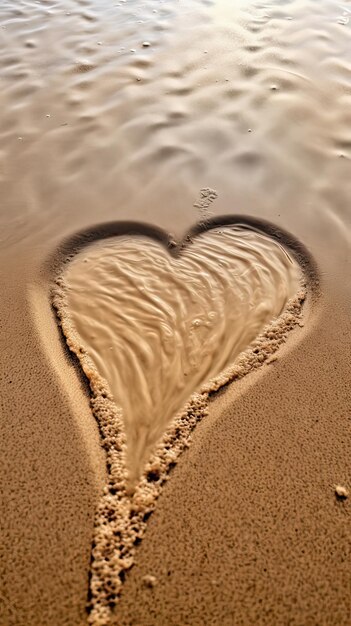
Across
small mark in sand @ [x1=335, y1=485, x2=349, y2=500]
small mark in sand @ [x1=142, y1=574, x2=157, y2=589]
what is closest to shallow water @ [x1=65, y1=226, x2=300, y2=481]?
small mark in sand @ [x1=142, y1=574, x2=157, y2=589]

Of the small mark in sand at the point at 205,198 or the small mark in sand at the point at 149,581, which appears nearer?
the small mark in sand at the point at 149,581

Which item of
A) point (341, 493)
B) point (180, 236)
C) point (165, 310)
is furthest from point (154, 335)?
point (341, 493)

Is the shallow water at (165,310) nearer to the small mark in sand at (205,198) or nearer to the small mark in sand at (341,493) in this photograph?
the small mark in sand at (205,198)

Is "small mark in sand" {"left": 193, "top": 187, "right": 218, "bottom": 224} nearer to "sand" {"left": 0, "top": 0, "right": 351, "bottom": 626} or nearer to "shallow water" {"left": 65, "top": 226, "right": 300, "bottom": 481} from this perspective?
"sand" {"left": 0, "top": 0, "right": 351, "bottom": 626}

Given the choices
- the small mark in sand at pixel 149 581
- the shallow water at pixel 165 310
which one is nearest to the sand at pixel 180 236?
the small mark in sand at pixel 149 581

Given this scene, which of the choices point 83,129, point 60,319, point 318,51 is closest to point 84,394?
point 60,319

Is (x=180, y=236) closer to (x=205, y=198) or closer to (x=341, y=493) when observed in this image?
(x=205, y=198)

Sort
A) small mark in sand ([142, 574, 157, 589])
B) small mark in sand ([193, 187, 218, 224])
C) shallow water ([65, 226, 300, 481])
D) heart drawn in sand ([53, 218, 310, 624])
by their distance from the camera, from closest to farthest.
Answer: small mark in sand ([142, 574, 157, 589]) < heart drawn in sand ([53, 218, 310, 624]) < shallow water ([65, 226, 300, 481]) < small mark in sand ([193, 187, 218, 224])

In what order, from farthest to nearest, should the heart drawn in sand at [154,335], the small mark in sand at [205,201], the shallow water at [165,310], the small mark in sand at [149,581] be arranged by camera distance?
the small mark in sand at [205,201], the shallow water at [165,310], the heart drawn in sand at [154,335], the small mark in sand at [149,581]
